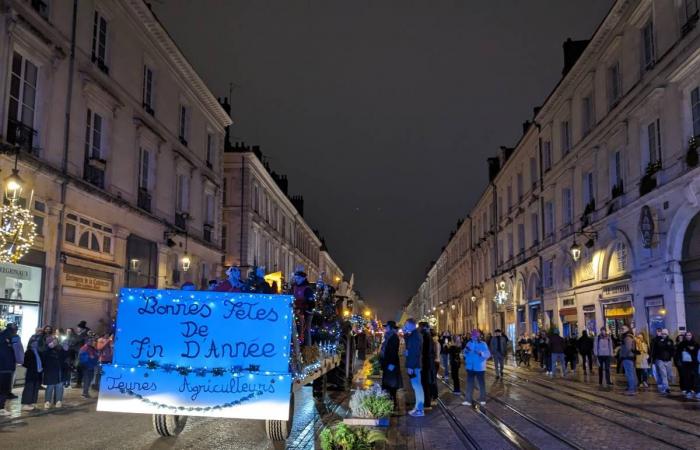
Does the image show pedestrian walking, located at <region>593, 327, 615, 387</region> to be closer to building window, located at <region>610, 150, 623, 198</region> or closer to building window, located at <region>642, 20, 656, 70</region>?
building window, located at <region>610, 150, 623, 198</region>

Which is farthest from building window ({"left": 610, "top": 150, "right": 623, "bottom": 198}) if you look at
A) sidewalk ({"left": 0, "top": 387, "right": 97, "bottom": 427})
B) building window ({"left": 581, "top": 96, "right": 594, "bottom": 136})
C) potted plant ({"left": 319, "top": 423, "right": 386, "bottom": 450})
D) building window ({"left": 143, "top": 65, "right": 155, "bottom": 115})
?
potted plant ({"left": 319, "top": 423, "right": 386, "bottom": 450})

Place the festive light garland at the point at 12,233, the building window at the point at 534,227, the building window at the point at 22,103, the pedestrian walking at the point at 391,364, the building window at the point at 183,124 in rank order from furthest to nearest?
the building window at the point at 534,227, the building window at the point at 183,124, the building window at the point at 22,103, the festive light garland at the point at 12,233, the pedestrian walking at the point at 391,364

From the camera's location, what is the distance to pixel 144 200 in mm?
27250

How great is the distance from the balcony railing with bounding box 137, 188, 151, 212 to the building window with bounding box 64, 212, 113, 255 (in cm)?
313

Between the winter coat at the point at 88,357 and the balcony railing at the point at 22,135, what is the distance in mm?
5767

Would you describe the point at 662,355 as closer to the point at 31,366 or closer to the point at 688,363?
the point at 688,363

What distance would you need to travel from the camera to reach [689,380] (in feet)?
55.2

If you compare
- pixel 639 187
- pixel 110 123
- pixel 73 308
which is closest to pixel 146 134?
pixel 110 123

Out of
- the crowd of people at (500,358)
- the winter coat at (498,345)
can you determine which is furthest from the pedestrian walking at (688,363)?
the winter coat at (498,345)

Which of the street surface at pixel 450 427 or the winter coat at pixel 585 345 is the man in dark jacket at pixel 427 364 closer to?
the street surface at pixel 450 427

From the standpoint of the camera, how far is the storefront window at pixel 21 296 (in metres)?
17.3

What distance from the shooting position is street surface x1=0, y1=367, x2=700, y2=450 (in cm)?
966

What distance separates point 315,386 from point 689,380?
9948 mm

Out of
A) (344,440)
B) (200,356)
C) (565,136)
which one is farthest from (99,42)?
(565,136)
